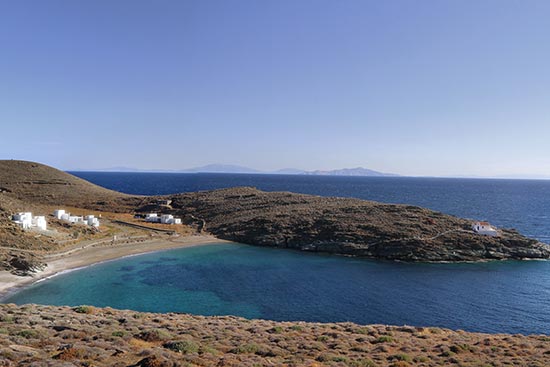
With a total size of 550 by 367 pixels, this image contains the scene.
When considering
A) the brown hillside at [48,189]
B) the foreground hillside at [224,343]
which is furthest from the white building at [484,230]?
the brown hillside at [48,189]

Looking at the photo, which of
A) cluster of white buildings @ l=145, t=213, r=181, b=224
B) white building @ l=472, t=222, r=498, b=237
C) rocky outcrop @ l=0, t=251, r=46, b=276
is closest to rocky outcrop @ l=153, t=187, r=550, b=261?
white building @ l=472, t=222, r=498, b=237

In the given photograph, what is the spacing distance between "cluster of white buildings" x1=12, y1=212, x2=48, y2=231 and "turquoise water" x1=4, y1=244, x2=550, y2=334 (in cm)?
1602

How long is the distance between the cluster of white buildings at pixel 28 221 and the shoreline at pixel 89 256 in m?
8.95

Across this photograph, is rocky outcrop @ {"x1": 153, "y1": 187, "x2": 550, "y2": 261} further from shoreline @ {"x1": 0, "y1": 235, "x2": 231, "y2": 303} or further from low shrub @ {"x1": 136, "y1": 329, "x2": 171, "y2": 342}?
low shrub @ {"x1": 136, "y1": 329, "x2": 171, "y2": 342}

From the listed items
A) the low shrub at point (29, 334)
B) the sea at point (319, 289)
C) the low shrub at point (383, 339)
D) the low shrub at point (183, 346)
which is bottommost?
the sea at point (319, 289)

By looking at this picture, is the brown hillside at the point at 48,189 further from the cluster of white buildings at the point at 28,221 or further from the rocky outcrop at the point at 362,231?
the cluster of white buildings at the point at 28,221

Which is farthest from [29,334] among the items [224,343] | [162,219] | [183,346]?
[162,219]

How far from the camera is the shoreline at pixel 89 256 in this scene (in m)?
40.9

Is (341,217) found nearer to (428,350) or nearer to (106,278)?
(106,278)

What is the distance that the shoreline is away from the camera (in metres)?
40.9

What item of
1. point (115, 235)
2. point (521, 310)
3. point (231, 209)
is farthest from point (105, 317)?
point (231, 209)

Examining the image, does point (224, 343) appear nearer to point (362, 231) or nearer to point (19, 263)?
point (19, 263)

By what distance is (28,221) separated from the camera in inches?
2242

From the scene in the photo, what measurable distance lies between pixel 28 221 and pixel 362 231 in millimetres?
57592
